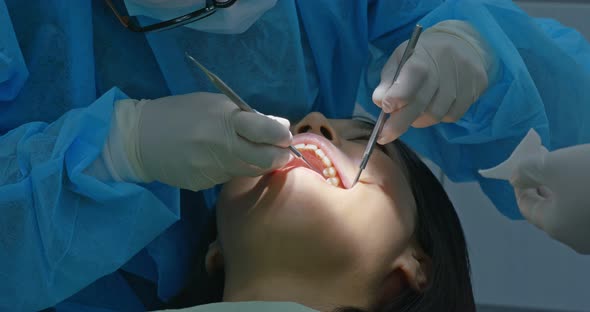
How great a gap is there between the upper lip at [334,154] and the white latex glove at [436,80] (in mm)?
84

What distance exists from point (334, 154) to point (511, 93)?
428 millimetres

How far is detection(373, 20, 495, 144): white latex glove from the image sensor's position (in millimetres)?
1615

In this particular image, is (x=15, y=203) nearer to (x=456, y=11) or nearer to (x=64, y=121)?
(x=64, y=121)

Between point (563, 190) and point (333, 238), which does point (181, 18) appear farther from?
point (563, 190)

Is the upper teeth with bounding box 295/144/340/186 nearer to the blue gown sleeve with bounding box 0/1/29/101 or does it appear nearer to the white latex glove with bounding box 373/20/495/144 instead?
the white latex glove with bounding box 373/20/495/144

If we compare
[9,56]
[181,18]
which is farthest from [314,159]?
[9,56]

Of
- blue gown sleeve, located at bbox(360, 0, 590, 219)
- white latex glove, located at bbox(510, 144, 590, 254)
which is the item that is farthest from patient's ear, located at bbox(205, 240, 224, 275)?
white latex glove, located at bbox(510, 144, 590, 254)

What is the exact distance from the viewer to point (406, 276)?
1.70 metres

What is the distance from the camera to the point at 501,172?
4.34ft

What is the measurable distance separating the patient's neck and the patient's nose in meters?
0.29

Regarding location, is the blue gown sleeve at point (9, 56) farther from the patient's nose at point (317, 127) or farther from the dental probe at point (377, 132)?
the dental probe at point (377, 132)

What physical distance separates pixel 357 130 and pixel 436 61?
0.82 ft

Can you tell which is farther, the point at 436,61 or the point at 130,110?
the point at 436,61

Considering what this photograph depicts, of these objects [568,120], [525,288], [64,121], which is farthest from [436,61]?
[525,288]
